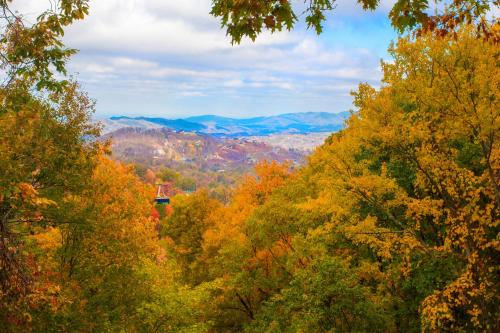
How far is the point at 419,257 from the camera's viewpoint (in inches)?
603

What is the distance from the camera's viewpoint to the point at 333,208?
57.2ft

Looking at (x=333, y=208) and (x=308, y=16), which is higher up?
(x=308, y=16)

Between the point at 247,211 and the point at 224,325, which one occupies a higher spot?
the point at 247,211

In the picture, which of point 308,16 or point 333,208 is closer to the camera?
point 308,16

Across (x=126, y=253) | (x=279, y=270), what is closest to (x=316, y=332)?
(x=126, y=253)

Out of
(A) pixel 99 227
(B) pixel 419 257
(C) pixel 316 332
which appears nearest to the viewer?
(C) pixel 316 332

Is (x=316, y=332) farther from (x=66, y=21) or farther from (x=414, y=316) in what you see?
(x=66, y=21)

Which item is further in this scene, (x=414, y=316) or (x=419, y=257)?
(x=414, y=316)

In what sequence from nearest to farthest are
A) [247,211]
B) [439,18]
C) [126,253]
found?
[439,18], [126,253], [247,211]

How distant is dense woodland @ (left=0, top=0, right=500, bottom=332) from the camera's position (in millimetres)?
7887

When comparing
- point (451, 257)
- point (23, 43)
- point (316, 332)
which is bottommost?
point (316, 332)

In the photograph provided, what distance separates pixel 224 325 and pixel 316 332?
53.2ft

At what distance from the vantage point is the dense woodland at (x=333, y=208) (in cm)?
789

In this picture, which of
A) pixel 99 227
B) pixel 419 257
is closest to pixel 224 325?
pixel 99 227
